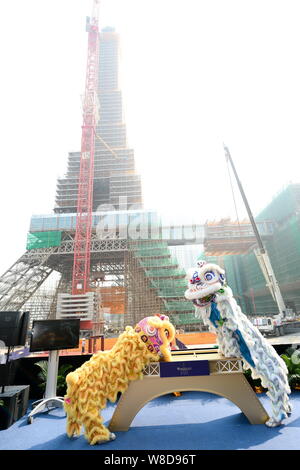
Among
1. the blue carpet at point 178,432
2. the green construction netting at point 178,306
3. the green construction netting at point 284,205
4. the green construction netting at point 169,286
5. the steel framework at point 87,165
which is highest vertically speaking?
the steel framework at point 87,165

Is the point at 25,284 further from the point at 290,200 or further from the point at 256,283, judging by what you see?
the point at 290,200

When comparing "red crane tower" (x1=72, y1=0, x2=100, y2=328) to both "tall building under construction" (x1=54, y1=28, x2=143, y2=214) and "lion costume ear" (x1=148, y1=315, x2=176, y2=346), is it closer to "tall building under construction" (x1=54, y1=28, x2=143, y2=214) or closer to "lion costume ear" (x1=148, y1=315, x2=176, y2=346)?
"tall building under construction" (x1=54, y1=28, x2=143, y2=214)

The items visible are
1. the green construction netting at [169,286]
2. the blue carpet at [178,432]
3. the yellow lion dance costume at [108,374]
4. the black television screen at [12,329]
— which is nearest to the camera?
the blue carpet at [178,432]

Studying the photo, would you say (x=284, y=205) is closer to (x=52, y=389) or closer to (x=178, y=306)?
(x=178, y=306)

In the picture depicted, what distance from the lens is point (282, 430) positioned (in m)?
2.66

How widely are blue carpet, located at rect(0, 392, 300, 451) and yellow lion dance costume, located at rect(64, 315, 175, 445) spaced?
0.67 feet

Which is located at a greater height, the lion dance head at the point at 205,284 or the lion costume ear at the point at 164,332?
the lion dance head at the point at 205,284

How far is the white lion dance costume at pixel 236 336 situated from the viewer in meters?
2.87

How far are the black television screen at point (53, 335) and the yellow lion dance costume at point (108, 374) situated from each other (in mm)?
1642

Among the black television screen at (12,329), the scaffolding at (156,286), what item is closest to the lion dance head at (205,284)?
the black television screen at (12,329)

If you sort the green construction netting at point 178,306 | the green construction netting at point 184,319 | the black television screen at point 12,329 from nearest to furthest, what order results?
the black television screen at point 12,329, the green construction netting at point 184,319, the green construction netting at point 178,306

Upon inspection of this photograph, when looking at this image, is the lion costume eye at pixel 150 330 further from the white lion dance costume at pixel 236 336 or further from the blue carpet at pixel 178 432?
the blue carpet at pixel 178 432

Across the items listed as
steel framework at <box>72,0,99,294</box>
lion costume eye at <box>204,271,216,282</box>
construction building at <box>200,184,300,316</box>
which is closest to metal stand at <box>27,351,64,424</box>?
lion costume eye at <box>204,271,216,282</box>
